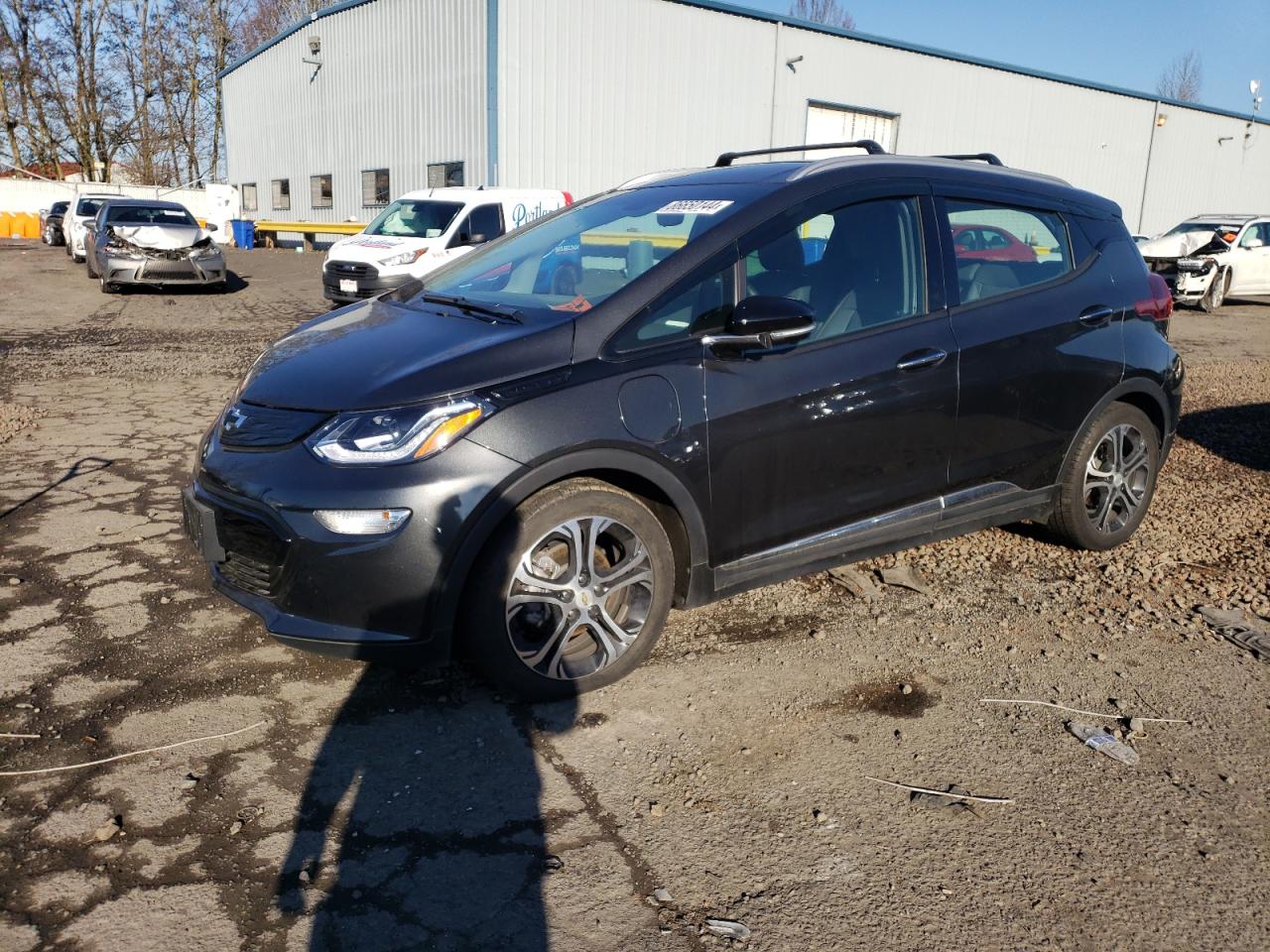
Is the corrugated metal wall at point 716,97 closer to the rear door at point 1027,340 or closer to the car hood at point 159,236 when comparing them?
the car hood at point 159,236

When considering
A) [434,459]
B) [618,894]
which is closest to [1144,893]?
[618,894]

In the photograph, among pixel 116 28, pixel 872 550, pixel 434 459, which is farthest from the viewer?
pixel 116 28

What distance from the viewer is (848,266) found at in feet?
12.5

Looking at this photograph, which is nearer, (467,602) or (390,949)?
(390,949)

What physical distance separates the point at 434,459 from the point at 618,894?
1.32 metres

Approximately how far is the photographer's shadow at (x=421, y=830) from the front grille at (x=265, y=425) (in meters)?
0.90

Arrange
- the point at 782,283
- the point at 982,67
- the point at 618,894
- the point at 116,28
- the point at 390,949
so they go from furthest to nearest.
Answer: the point at 116,28 < the point at 982,67 < the point at 782,283 < the point at 618,894 < the point at 390,949

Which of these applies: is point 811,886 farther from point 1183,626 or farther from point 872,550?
point 1183,626

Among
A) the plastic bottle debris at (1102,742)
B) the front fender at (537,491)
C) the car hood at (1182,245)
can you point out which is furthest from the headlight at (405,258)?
the car hood at (1182,245)

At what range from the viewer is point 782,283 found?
12.0 ft

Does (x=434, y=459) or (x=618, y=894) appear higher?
(x=434, y=459)

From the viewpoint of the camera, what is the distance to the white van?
14.5 m

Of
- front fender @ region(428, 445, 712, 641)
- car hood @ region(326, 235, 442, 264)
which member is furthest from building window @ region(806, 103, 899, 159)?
front fender @ region(428, 445, 712, 641)

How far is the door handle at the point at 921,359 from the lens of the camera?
3779 mm
